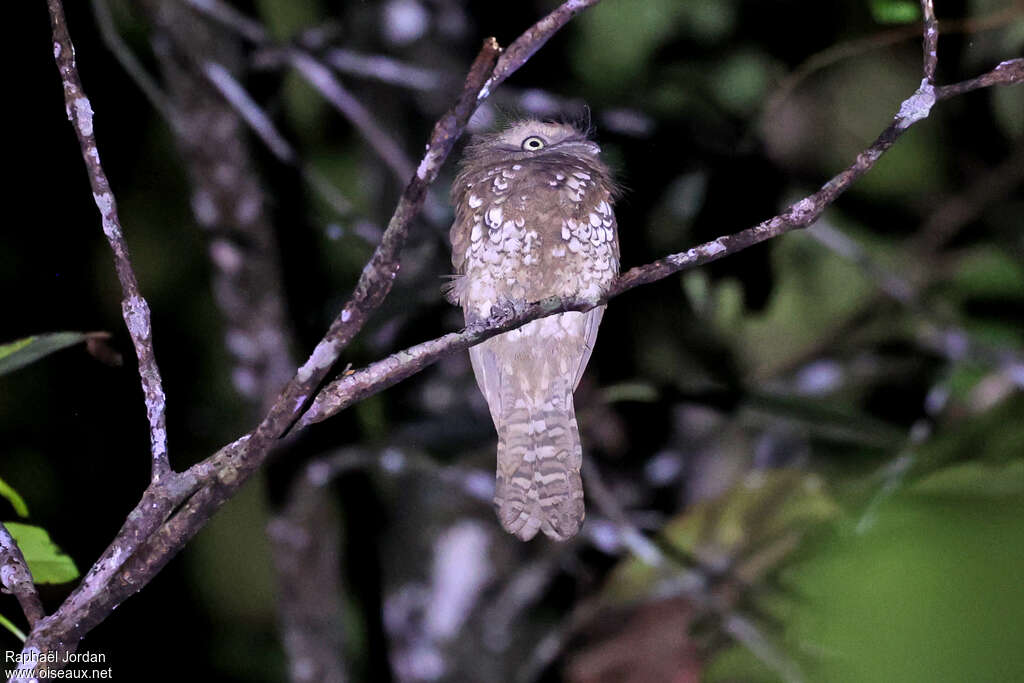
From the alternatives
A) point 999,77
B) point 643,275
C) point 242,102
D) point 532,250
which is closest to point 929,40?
point 999,77

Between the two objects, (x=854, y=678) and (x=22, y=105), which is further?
(x=22, y=105)

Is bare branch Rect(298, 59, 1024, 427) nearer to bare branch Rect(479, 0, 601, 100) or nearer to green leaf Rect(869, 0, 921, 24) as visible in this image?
bare branch Rect(479, 0, 601, 100)

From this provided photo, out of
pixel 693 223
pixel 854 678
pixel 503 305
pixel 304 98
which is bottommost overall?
pixel 854 678

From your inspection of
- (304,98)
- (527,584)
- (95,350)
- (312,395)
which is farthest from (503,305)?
(304,98)

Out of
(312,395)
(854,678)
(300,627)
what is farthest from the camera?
(300,627)

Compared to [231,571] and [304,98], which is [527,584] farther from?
[304,98]

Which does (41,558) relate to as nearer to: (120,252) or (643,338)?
(120,252)

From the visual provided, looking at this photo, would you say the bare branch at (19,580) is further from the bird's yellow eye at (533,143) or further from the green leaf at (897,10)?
the green leaf at (897,10)

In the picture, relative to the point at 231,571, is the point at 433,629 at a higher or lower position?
lower
